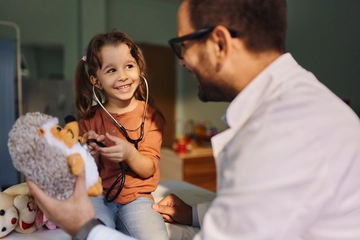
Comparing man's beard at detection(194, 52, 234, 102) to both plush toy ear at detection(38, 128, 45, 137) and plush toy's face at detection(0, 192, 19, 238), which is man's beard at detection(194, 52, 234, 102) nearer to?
plush toy ear at detection(38, 128, 45, 137)

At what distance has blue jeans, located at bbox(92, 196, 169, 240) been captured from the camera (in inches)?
36.9

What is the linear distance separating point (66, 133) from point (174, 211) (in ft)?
1.74

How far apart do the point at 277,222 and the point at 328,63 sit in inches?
78.6

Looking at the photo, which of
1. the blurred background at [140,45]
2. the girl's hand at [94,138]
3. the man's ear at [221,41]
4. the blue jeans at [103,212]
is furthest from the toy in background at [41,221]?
the man's ear at [221,41]

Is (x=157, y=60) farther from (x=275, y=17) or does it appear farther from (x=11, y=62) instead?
(x=275, y=17)

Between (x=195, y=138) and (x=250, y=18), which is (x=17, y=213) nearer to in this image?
(x=250, y=18)

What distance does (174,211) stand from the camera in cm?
113

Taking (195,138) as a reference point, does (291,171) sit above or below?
above

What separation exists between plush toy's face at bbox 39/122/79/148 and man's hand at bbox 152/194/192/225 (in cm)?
45

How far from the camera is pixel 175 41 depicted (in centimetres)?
74

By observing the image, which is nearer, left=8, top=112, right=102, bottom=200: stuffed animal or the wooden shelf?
left=8, top=112, right=102, bottom=200: stuffed animal

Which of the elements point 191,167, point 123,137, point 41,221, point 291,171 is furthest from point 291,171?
point 191,167

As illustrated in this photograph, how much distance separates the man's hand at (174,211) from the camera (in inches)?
43.7

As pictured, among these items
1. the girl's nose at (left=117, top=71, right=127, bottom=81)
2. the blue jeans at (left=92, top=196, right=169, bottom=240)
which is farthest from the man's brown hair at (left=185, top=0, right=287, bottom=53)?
the blue jeans at (left=92, top=196, right=169, bottom=240)
